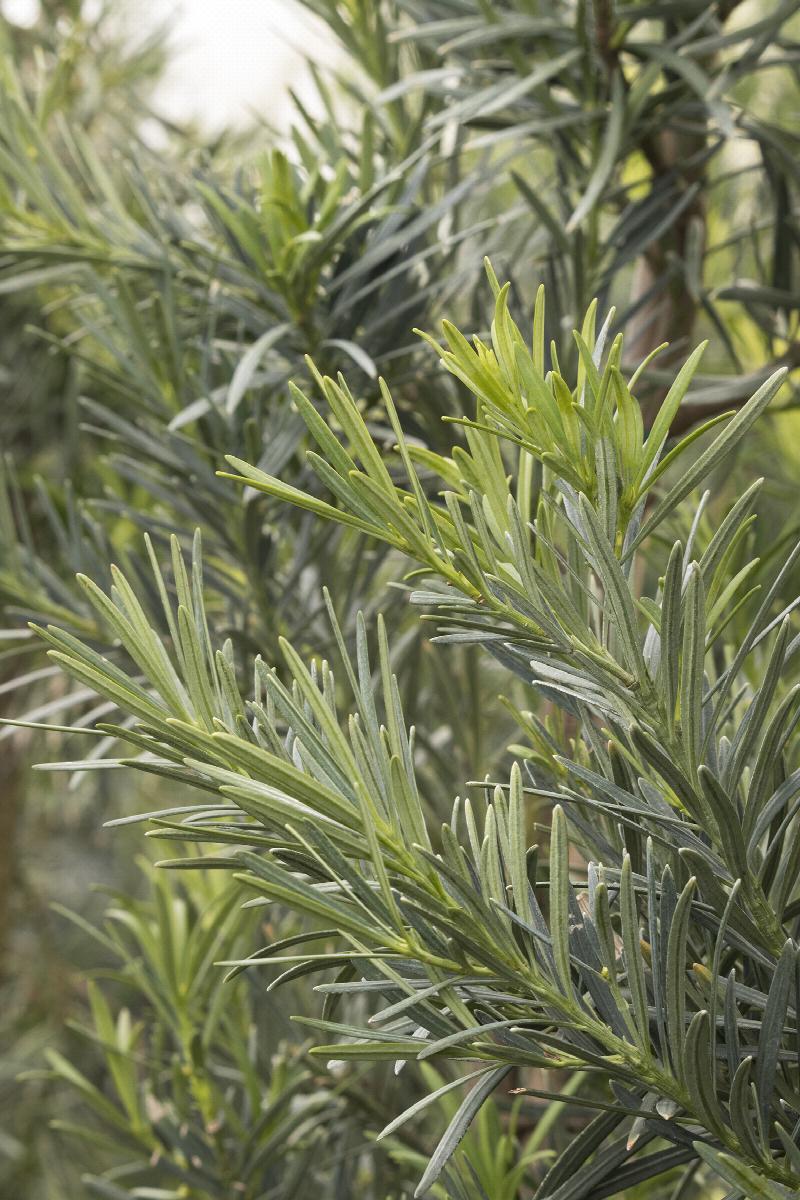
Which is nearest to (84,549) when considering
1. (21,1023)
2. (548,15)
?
(548,15)

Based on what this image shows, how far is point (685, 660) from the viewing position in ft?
0.50

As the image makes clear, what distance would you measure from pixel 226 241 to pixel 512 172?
7 centimetres

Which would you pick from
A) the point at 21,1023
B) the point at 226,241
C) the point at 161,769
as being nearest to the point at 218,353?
the point at 226,241

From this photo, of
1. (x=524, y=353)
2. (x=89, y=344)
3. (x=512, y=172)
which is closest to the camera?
(x=524, y=353)

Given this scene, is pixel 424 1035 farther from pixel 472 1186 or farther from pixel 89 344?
pixel 89 344

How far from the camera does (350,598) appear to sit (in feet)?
1.03

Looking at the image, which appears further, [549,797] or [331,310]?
[331,310]

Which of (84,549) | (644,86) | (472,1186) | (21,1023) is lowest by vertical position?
(21,1023)

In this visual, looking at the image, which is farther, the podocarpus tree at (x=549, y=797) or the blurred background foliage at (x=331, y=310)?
the blurred background foliage at (x=331, y=310)

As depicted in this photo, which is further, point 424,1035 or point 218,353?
point 218,353

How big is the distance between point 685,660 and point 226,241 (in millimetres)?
183

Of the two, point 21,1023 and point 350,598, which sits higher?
point 350,598

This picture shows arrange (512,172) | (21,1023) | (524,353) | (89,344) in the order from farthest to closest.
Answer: (21,1023), (89,344), (512,172), (524,353)

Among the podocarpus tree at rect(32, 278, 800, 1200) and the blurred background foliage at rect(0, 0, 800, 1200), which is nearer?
the podocarpus tree at rect(32, 278, 800, 1200)
